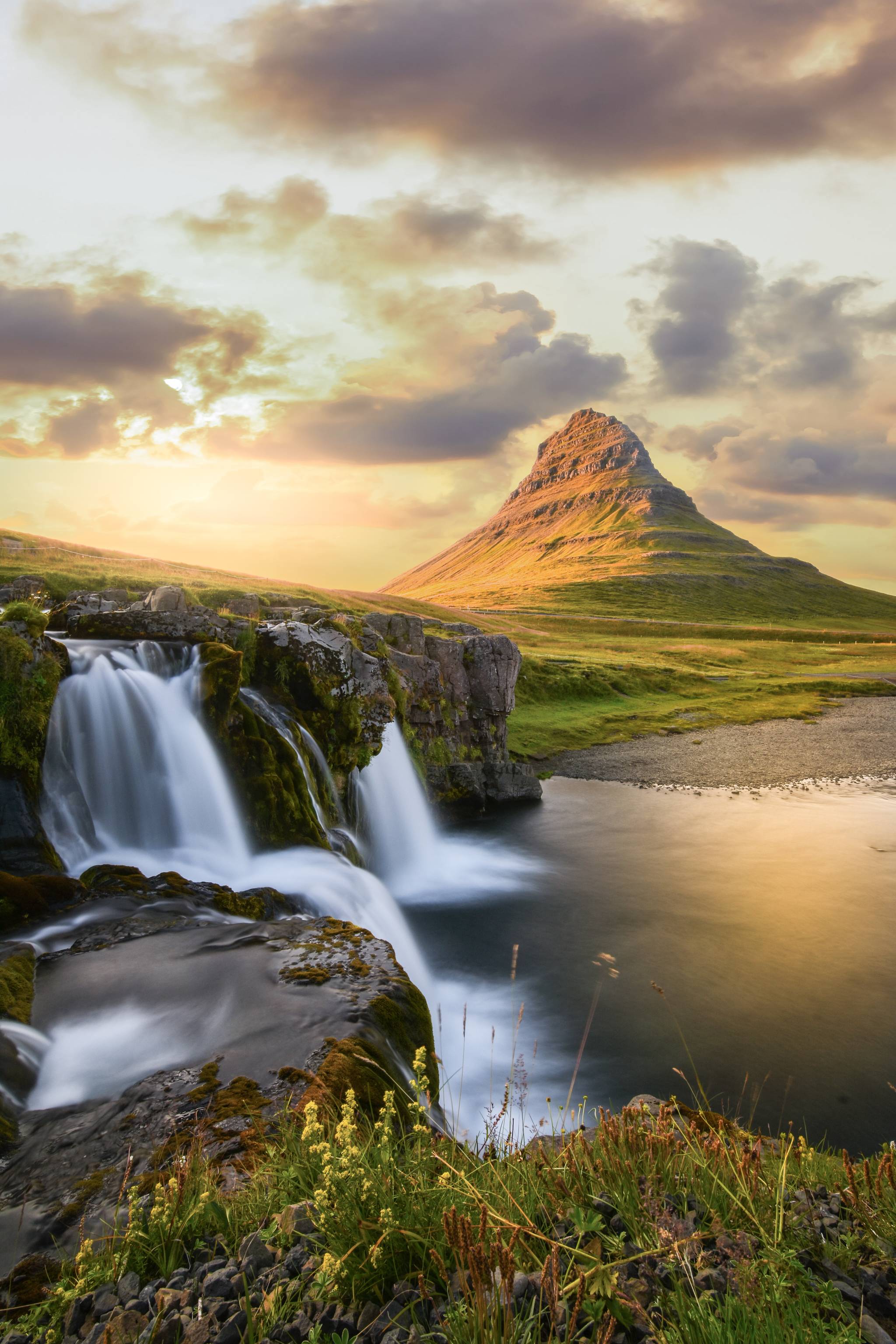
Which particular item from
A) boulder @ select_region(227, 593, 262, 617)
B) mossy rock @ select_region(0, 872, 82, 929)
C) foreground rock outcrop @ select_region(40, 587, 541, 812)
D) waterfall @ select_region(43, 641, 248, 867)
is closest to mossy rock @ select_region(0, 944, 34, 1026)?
mossy rock @ select_region(0, 872, 82, 929)

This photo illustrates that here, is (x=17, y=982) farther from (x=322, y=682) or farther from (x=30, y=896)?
(x=322, y=682)

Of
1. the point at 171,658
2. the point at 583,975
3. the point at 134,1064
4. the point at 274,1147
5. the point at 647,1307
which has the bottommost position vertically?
the point at 583,975

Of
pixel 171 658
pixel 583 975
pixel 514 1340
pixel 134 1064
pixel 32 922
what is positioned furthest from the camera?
pixel 171 658

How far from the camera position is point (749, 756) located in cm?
4184

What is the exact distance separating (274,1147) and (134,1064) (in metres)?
3.71

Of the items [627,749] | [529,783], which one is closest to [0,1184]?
[529,783]

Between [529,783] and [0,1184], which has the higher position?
[0,1184]

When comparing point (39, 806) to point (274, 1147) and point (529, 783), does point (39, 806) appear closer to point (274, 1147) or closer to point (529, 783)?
point (274, 1147)

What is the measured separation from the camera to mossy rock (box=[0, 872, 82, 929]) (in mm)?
10695

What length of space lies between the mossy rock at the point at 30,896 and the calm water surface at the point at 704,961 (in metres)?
7.38

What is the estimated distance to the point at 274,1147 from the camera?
16.5 feet

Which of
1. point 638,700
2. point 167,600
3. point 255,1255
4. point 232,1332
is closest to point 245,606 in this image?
point 167,600

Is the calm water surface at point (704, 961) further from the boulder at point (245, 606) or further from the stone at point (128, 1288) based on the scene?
the boulder at point (245, 606)

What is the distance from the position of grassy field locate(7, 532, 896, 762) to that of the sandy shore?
2.54 metres
